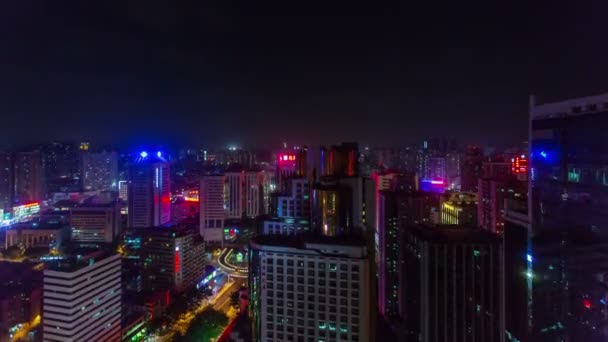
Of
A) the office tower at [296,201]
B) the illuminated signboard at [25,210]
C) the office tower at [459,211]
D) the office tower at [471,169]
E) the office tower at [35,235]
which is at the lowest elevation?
the office tower at [35,235]

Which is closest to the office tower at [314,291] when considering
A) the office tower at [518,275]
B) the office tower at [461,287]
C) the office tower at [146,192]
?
the office tower at [461,287]

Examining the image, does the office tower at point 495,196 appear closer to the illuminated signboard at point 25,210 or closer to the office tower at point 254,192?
the office tower at point 254,192

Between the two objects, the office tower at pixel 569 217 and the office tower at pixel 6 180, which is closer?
the office tower at pixel 569 217

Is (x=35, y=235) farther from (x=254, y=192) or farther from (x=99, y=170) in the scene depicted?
(x=99, y=170)

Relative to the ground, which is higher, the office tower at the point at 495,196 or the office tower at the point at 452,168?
the office tower at the point at 452,168

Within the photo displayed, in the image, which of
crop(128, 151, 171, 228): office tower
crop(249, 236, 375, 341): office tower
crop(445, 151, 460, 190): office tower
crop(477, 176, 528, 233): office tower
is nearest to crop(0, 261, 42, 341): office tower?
crop(128, 151, 171, 228): office tower

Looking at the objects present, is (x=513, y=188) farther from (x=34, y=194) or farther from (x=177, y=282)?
(x=34, y=194)
